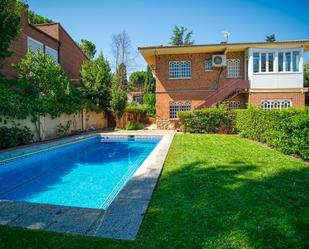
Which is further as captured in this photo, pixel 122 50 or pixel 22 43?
pixel 122 50

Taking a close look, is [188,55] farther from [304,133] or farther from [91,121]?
[304,133]

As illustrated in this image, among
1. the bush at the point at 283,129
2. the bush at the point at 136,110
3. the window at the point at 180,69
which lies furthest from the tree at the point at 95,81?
the bush at the point at 283,129

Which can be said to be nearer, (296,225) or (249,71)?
(296,225)

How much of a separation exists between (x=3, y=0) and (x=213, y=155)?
11358 millimetres

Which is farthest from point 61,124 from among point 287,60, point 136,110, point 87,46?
point 87,46

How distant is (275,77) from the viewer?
19750mm

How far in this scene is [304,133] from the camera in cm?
750

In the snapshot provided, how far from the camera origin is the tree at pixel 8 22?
35.1ft

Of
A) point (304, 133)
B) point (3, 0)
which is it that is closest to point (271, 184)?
point (304, 133)

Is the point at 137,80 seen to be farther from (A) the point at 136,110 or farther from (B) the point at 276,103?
(B) the point at 276,103


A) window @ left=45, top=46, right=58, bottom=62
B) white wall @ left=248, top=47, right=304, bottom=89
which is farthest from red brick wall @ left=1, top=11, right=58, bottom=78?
white wall @ left=248, top=47, right=304, bottom=89

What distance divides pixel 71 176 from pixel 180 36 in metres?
51.9

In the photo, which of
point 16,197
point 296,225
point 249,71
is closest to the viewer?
point 296,225

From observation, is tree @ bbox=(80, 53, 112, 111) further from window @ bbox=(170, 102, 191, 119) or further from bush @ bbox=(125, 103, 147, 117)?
window @ bbox=(170, 102, 191, 119)
